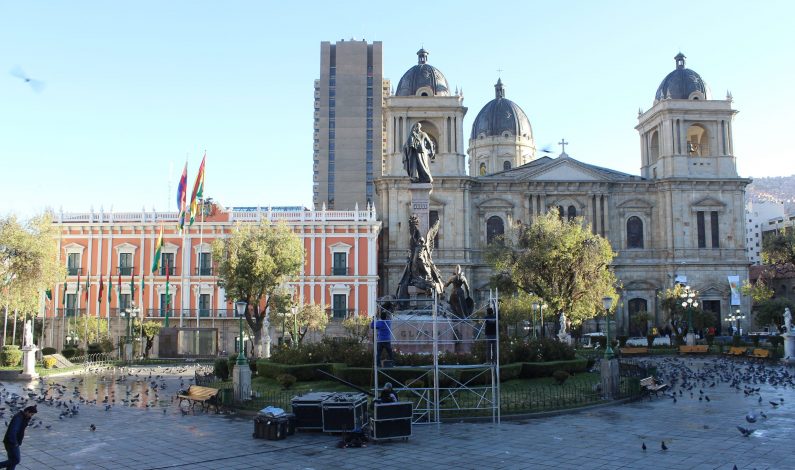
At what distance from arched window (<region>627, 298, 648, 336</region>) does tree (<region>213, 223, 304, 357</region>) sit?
31.8 metres

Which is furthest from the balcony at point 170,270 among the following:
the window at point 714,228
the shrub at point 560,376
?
the window at point 714,228

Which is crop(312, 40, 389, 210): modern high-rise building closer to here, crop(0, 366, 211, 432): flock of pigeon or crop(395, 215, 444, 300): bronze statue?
crop(0, 366, 211, 432): flock of pigeon

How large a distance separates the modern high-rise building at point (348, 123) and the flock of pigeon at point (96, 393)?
2673 inches

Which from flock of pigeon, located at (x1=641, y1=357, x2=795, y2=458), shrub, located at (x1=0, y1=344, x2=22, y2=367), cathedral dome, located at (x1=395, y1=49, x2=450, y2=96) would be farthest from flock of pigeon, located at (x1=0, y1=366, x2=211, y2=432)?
cathedral dome, located at (x1=395, y1=49, x2=450, y2=96)

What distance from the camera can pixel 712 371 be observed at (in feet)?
97.7

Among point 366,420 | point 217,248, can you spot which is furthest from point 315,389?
point 217,248

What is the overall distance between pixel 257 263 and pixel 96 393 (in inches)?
586

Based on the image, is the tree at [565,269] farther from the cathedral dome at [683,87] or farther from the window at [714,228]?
the cathedral dome at [683,87]

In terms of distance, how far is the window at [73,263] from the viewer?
53625 mm

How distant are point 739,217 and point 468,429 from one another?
55.0 m

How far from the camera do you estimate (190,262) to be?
5444 cm

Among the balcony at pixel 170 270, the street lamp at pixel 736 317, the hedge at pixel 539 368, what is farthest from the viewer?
the street lamp at pixel 736 317

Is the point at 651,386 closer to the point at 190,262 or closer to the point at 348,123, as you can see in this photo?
the point at 190,262

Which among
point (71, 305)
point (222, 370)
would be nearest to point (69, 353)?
point (71, 305)
